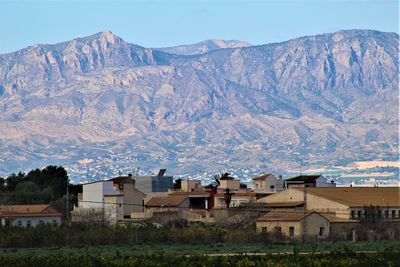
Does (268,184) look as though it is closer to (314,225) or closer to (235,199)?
(235,199)

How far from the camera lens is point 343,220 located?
103438 mm

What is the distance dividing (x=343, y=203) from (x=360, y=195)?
6700 mm

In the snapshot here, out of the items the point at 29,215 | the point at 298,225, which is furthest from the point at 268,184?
the point at 298,225

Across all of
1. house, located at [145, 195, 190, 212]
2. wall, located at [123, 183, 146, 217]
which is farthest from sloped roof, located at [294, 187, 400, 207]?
wall, located at [123, 183, 146, 217]

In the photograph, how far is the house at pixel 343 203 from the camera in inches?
4040

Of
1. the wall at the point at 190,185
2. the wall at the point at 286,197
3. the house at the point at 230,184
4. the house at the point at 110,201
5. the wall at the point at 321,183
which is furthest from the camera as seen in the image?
the wall at the point at 190,185

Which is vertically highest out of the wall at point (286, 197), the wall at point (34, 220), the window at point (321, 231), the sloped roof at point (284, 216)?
the wall at point (286, 197)

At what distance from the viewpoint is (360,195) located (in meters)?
113

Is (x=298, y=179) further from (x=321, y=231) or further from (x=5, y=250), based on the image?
(x=5, y=250)

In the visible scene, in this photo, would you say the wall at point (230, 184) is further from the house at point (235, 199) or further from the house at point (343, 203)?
the house at point (343, 203)

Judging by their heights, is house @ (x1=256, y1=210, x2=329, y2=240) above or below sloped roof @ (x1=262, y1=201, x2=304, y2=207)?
below

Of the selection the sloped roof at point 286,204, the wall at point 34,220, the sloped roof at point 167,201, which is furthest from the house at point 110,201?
the sloped roof at point 286,204

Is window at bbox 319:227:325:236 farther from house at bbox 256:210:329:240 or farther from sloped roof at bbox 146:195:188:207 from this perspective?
sloped roof at bbox 146:195:188:207

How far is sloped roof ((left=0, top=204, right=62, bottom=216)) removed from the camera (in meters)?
117
